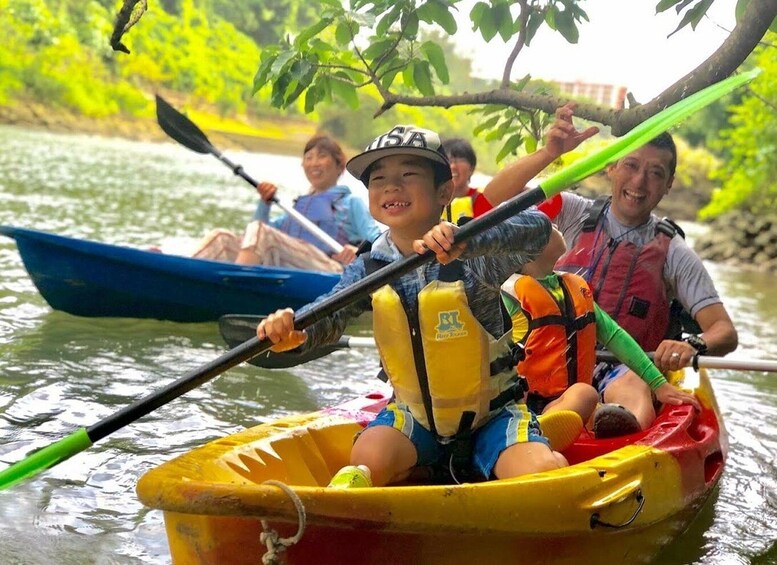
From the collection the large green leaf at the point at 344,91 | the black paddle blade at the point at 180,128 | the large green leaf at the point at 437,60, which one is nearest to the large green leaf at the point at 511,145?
the large green leaf at the point at 437,60

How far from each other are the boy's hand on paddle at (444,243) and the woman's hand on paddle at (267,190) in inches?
151

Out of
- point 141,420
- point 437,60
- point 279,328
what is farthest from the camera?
point 141,420

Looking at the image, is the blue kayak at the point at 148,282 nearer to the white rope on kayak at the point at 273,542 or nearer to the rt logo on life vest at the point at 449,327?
the rt logo on life vest at the point at 449,327

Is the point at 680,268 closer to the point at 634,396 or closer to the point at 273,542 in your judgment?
the point at 634,396

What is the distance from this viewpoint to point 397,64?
11.5ft

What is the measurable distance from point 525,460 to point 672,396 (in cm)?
101

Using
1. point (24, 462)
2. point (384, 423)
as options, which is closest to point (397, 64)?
point (384, 423)

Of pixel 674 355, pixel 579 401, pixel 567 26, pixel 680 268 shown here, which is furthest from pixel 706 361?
pixel 567 26

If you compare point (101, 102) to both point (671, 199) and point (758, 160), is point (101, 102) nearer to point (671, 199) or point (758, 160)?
point (671, 199)

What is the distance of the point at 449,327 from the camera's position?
2.37 meters

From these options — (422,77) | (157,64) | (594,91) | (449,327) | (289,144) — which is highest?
(157,64)

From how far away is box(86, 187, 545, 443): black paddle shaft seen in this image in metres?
2.26

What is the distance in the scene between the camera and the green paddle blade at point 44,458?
7.68ft

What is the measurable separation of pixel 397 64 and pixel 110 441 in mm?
1704
